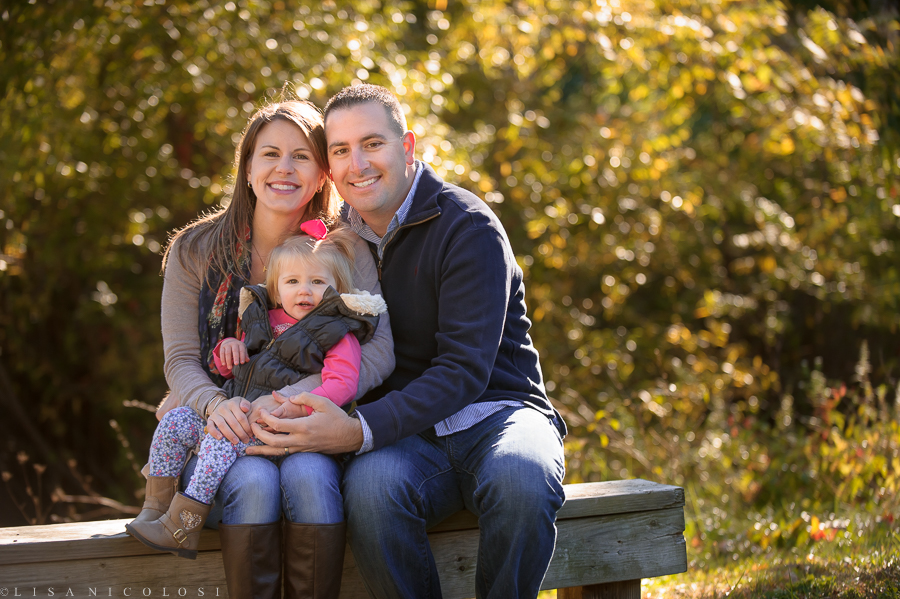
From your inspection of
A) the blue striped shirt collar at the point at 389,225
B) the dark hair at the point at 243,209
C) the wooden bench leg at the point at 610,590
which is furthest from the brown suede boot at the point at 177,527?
the wooden bench leg at the point at 610,590

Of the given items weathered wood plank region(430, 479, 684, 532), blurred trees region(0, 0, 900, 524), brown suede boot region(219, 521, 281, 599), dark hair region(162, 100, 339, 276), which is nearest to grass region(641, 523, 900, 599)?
weathered wood plank region(430, 479, 684, 532)

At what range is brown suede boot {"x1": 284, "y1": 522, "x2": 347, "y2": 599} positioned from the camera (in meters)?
1.92

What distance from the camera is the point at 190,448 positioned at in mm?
2199

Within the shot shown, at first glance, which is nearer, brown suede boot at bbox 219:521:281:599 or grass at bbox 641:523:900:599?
brown suede boot at bbox 219:521:281:599

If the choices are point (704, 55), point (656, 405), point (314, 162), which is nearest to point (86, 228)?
point (314, 162)

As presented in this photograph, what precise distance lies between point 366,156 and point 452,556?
125 centimetres

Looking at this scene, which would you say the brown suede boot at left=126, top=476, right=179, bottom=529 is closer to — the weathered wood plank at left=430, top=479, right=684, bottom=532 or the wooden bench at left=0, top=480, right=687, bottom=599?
the wooden bench at left=0, top=480, right=687, bottom=599

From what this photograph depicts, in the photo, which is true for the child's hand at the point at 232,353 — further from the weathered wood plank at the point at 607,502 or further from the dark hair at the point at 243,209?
the weathered wood plank at the point at 607,502

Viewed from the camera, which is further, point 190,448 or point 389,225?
point 389,225

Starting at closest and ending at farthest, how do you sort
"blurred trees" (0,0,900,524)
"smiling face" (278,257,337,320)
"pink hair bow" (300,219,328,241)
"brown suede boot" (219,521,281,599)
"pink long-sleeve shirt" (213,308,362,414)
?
1. "brown suede boot" (219,521,281,599)
2. "pink long-sleeve shirt" (213,308,362,414)
3. "smiling face" (278,257,337,320)
4. "pink hair bow" (300,219,328,241)
5. "blurred trees" (0,0,900,524)

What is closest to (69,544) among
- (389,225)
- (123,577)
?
(123,577)

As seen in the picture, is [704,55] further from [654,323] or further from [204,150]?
[204,150]

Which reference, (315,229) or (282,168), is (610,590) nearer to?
(315,229)

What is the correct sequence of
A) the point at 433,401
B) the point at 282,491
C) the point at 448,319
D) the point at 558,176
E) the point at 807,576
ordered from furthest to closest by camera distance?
the point at 558,176, the point at 807,576, the point at 448,319, the point at 433,401, the point at 282,491
